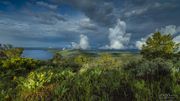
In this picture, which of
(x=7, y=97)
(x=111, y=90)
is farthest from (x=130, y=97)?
(x=7, y=97)

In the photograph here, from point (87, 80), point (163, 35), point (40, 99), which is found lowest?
point (40, 99)

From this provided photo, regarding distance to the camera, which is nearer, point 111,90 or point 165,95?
point 165,95

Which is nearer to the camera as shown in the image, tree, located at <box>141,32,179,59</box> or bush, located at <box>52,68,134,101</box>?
bush, located at <box>52,68,134,101</box>

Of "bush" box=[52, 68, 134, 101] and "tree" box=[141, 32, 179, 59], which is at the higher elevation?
"tree" box=[141, 32, 179, 59]

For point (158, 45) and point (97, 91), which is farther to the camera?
point (158, 45)

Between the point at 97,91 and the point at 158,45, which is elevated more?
the point at 158,45

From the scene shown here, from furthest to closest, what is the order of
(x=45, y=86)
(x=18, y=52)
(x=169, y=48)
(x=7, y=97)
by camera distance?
(x=18, y=52), (x=169, y=48), (x=45, y=86), (x=7, y=97)

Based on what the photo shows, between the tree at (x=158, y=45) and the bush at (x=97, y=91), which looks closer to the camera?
the bush at (x=97, y=91)

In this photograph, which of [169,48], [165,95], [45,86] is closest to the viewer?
[165,95]

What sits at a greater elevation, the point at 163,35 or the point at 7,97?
the point at 163,35

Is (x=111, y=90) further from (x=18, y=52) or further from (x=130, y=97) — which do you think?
(x=18, y=52)

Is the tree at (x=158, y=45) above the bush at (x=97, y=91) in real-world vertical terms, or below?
above

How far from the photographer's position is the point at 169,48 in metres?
48.6

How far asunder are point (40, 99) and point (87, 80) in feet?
6.11
